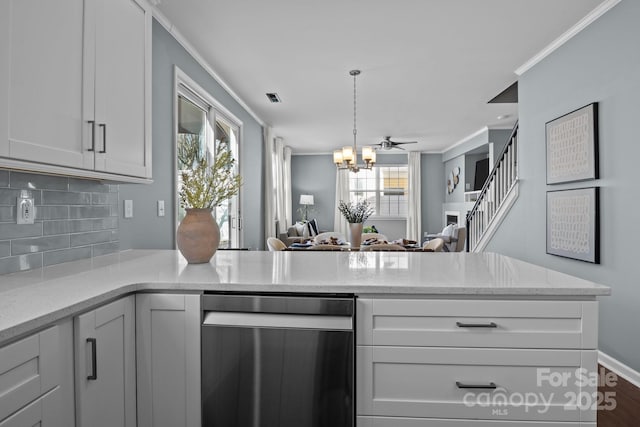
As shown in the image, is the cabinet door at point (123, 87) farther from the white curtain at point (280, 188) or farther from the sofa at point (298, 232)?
the white curtain at point (280, 188)

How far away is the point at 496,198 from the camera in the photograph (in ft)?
16.2

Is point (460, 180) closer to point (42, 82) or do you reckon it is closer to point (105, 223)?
point (105, 223)

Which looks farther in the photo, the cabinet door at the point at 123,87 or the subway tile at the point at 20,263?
the cabinet door at the point at 123,87

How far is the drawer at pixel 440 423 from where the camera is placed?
133cm

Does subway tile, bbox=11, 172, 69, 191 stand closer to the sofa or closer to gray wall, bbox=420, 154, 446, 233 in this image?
the sofa

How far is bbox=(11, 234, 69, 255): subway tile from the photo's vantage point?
157 cm

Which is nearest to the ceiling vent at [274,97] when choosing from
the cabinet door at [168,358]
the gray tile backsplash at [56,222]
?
the gray tile backsplash at [56,222]

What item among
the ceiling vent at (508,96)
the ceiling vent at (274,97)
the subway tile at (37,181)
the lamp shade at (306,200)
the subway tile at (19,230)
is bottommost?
the subway tile at (19,230)

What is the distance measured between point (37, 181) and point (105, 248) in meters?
0.60

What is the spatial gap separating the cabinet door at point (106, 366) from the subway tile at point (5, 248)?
59cm

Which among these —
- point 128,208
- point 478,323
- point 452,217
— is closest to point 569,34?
point 478,323

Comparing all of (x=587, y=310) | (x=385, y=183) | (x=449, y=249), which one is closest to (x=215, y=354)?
(x=587, y=310)

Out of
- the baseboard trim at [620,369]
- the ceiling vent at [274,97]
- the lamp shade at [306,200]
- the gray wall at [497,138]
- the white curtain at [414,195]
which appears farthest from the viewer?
the white curtain at [414,195]

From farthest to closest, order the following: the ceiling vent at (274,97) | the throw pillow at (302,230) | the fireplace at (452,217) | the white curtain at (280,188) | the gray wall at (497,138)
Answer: the fireplace at (452,217) → the throw pillow at (302,230) → the white curtain at (280,188) → the gray wall at (497,138) → the ceiling vent at (274,97)
